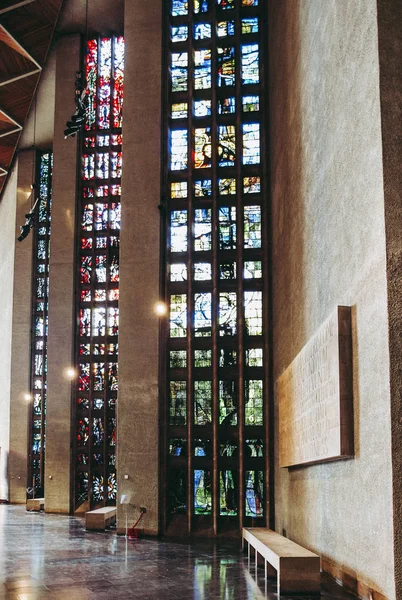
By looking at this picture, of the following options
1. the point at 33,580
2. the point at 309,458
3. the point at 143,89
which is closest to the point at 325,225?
the point at 309,458

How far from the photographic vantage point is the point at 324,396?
385 inches

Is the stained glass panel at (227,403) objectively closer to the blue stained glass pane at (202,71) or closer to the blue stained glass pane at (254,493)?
the blue stained glass pane at (254,493)

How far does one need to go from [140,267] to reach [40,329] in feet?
40.0

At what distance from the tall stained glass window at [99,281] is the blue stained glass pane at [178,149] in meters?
6.30

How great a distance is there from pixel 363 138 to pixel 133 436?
37.2 ft

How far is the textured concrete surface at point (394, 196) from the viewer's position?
23.7ft

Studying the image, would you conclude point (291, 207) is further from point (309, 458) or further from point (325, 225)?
point (309, 458)

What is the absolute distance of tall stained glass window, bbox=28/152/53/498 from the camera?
1109 inches

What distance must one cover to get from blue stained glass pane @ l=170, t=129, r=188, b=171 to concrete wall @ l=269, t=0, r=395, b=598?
4.39 meters

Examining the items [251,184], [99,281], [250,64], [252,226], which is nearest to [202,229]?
[252,226]

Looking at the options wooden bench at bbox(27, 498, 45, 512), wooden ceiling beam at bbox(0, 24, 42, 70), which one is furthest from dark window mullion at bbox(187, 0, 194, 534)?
wooden bench at bbox(27, 498, 45, 512)

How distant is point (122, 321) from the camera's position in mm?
18312

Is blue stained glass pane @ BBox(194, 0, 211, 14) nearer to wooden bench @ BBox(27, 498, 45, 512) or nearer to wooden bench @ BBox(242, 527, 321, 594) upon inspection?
wooden bench @ BBox(242, 527, 321, 594)

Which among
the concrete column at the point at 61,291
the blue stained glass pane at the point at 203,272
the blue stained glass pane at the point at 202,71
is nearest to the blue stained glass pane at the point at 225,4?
the blue stained glass pane at the point at 202,71
